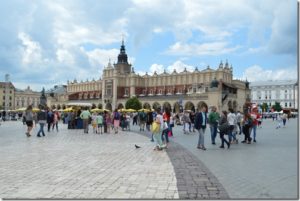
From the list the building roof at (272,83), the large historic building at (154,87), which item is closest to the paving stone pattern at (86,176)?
the large historic building at (154,87)

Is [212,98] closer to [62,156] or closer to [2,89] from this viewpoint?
[62,156]

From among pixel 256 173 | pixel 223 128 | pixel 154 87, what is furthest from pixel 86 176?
pixel 154 87

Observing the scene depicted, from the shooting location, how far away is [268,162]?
31.1ft

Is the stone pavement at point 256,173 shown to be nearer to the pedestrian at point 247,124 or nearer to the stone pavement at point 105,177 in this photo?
the stone pavement at point 105,177

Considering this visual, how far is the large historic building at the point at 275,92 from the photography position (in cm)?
13050

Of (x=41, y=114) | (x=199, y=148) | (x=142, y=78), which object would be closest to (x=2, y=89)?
(x=142, y=78)

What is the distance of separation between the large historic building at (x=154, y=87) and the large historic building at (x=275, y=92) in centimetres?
3454

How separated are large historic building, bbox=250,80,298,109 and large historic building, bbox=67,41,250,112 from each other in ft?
113

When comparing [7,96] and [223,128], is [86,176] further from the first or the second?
[7,96]

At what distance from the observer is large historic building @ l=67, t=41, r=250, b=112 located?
283ft

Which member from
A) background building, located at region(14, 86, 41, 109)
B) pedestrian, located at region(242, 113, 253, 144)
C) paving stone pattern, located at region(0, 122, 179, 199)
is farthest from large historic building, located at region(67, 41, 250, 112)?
paving stone pattern, located at region(0, 122, 179, 199)

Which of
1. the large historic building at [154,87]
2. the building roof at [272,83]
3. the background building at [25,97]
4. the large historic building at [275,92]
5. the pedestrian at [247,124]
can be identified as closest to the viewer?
the pedestrian at [247,124]

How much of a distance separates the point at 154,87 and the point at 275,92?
178ft

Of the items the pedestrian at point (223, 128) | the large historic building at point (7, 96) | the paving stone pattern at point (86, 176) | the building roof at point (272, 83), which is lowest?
the paving stone pattern at point (86, 176)
